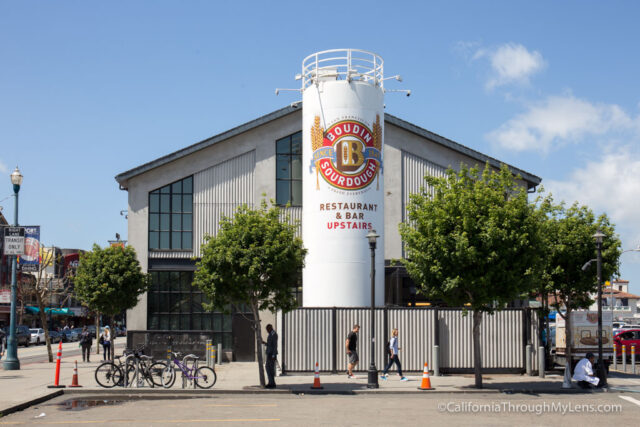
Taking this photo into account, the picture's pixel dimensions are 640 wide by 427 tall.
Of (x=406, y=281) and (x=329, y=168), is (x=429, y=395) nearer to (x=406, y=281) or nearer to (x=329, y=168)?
(x=329, y=168)

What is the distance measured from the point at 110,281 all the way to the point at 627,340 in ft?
98.0

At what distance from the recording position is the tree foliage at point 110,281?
34.4 metres

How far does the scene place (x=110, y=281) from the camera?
113 feet

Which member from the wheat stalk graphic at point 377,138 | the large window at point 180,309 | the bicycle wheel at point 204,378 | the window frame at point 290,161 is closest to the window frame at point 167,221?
the large window at point 180,309

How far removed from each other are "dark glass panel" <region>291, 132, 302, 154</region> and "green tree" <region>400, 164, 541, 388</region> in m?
16.6

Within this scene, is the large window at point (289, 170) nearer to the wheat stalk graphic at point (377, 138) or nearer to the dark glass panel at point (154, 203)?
the dark glass panel at point (154, 203)

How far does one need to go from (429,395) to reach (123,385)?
936 centimetres

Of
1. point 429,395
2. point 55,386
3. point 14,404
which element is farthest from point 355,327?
point 14,404

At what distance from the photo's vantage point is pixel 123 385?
2158 centimetres

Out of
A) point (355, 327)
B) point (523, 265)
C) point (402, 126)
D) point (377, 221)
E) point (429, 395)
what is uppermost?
point (402, 126)

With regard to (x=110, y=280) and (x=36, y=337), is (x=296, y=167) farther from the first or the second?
(x=36, y=337)

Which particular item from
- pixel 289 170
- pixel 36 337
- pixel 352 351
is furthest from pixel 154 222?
pixel 36 337

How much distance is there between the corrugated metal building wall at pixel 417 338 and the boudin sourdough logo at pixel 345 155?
5860 mm

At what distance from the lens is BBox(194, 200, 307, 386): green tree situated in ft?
69.4
